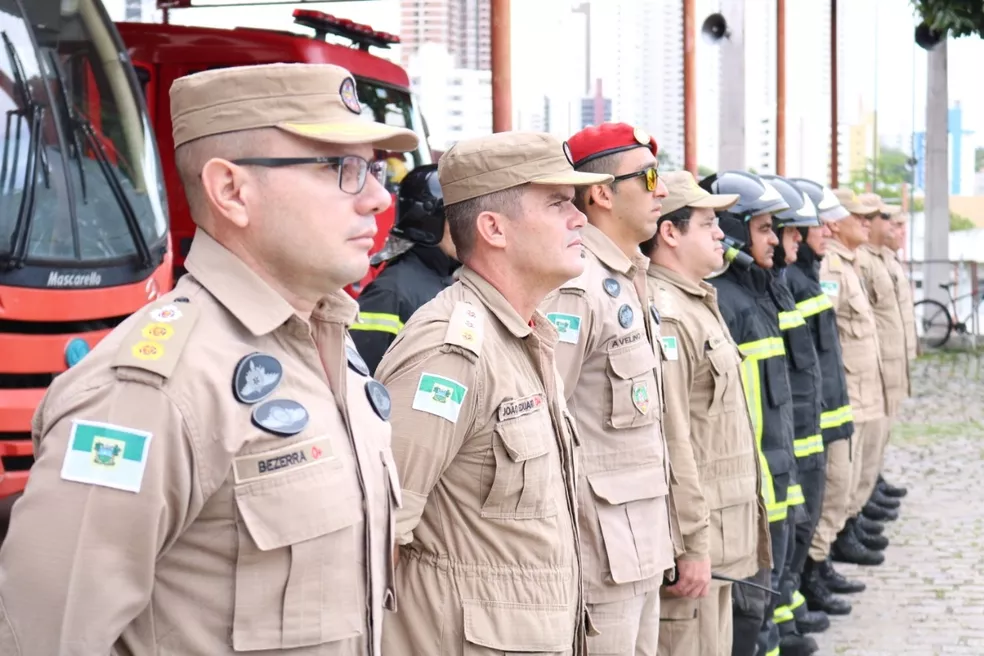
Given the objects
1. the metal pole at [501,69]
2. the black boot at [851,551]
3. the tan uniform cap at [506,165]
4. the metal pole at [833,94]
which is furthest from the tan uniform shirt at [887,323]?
the metal pole at [833,94]

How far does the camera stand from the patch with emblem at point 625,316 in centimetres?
434

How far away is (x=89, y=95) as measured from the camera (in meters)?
6.46

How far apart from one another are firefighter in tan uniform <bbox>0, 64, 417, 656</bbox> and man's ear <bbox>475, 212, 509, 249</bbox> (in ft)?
3.38

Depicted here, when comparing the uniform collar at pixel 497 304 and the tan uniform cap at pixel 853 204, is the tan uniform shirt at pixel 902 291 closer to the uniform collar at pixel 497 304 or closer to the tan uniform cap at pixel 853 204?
the tan uniform cap at pixel 853 204

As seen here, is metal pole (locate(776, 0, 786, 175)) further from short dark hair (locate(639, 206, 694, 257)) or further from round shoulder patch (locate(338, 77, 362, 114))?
round shoulder patch (locate(338, 77, 362, 114))

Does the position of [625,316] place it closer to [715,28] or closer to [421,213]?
[421,213]

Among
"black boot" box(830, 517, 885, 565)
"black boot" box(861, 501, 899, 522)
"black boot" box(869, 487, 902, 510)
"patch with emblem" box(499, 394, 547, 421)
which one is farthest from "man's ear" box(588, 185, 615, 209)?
"black boot" box(869, 487, 902, 510)

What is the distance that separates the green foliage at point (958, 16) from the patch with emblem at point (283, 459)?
19099mm

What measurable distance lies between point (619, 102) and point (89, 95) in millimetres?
13554

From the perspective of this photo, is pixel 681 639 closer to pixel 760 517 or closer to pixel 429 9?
pixel 760 517

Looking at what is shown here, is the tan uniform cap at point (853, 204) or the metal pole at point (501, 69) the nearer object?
the metal pole at point (501, 69)

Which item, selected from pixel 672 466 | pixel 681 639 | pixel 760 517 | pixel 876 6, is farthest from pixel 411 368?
pixel 876 6

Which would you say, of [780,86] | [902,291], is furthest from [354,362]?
[780,86]

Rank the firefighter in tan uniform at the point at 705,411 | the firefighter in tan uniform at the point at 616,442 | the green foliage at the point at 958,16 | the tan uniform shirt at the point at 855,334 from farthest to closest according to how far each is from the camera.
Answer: the green foliage at the point at 958,16, the tan uniform shirt at the point at 855,334, the firefighter in tan uniform at the point at 705,411, the firefighter in tan uniform at the point at 616,442
